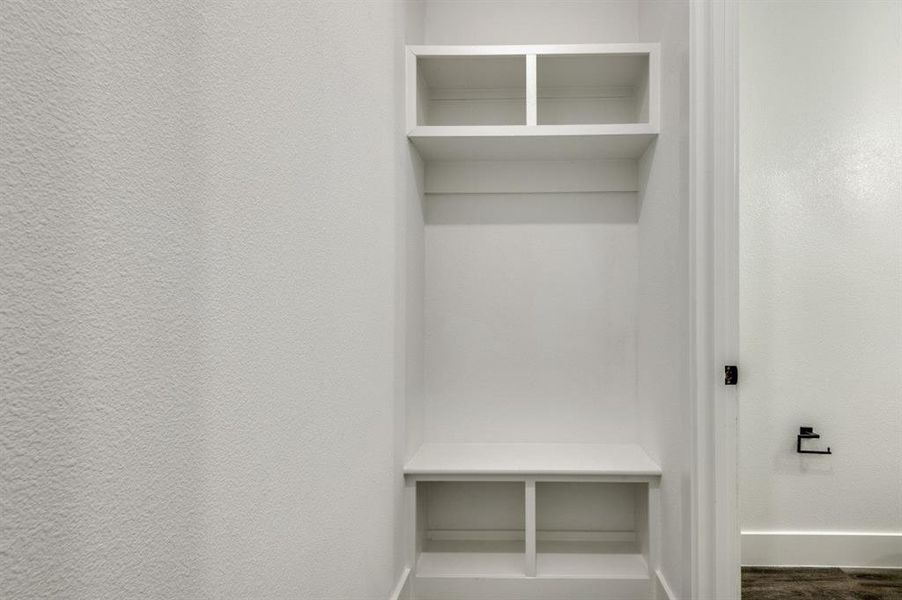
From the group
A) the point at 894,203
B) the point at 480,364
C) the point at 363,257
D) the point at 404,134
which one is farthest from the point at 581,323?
the point at 894,203

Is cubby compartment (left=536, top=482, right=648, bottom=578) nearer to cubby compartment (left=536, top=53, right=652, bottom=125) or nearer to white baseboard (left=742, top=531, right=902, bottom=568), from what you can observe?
white baseboard (left=742, top=531, right=902, bottom=568)

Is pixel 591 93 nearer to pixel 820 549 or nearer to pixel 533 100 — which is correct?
→ pixel 533 100

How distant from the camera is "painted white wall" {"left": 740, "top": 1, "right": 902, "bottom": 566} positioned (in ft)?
7.30

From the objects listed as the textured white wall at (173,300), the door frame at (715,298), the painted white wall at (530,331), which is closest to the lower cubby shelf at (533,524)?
the painted white wall at (530,331)

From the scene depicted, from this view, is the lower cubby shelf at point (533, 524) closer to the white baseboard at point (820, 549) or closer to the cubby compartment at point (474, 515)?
the cubby compartment at point (474, 515)

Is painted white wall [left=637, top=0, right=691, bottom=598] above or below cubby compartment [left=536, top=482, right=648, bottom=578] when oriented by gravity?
above

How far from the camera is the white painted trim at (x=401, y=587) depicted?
165 cm

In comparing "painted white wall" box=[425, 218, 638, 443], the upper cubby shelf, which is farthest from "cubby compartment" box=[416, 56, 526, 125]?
"painted white wall" box=[425, 218, 638, 443]

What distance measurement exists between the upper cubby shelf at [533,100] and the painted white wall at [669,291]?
12 cm

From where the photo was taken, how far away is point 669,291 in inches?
67.1

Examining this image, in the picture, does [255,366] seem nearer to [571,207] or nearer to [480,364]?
[480,364]

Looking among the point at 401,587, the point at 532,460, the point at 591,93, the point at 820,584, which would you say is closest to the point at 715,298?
the point at 532,460

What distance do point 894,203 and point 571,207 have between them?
4.15 feet

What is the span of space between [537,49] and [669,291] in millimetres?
891
